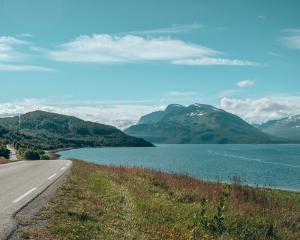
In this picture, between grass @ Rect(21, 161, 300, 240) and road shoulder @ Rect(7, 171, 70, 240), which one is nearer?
road shoulder @ Rect(7, 171, 70, 240)

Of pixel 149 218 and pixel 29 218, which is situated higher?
pixel 29 218

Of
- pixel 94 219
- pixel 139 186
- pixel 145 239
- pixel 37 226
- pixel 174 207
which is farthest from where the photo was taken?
pixel 139 186

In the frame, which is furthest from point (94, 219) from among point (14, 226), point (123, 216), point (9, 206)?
point (9, 206)

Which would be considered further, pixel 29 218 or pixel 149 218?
pixel 149 218

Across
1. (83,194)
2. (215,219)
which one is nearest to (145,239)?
(215,219)

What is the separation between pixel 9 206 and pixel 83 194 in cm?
505

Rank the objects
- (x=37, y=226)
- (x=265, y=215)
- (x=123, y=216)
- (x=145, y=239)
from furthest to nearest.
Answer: (x=265, y=215) → (x=123, y=216) → (x=37, y=226) → (x=145, y=239)

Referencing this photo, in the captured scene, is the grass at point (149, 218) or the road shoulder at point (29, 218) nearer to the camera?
the road shoulder at point (29, 218)

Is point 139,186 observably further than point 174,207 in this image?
Yes

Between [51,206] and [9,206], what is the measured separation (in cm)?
145

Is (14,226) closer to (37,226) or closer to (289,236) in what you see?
(37,226)

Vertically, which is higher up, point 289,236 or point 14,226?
point 14,226

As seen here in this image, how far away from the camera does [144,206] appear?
1712cm

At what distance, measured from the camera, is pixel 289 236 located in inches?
666
